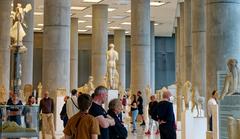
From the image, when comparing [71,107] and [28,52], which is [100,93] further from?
[28,52]

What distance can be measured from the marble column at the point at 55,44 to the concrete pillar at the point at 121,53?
23625 millimetres

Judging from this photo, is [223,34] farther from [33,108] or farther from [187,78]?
[187,78]

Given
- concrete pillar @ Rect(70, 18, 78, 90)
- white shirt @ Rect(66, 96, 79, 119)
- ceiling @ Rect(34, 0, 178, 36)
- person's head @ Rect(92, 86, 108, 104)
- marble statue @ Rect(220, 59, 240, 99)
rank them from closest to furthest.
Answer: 1. person's head @ Rect(92, 86, 108, 104)
2. marble statue @ Rect(220, 59, 240, 99)
3. white shirt @ Rect(66, 96, 79, 119)
4. ceiling @ Rect(34, 0, 178, 36)
5. concrete pillar @ Rect(70, 18, 78, 90)

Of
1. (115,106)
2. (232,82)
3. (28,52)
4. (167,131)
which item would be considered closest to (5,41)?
(28,52)

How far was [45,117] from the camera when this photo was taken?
15.6 m

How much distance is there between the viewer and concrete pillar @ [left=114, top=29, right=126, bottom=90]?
151 ft

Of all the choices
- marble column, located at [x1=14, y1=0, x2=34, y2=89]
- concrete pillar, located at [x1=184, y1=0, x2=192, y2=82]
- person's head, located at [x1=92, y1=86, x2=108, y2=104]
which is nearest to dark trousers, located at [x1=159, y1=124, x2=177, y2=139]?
person's head, located at [x1=92, y1=86, x2=108, y2=104]

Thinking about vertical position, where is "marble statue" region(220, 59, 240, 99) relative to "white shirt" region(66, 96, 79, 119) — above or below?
above

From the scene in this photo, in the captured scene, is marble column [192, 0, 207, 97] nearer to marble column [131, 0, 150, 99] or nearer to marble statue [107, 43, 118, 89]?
marble column [131, 0, 150, 99]

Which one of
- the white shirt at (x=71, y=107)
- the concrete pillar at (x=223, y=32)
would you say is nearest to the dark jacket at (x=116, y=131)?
the white shirt at (x=71, y=107)

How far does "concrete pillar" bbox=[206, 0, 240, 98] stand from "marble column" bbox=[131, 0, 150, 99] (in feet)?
49.1

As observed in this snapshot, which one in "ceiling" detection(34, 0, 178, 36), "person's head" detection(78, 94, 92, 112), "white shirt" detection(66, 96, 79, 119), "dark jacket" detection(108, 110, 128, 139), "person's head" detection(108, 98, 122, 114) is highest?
"ceiling" detection(34, 0, 178, 36)

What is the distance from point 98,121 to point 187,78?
2686cm

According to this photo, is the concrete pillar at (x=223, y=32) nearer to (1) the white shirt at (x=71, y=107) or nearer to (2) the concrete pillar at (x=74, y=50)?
(1) the white shirt at (x=71, y=107)
